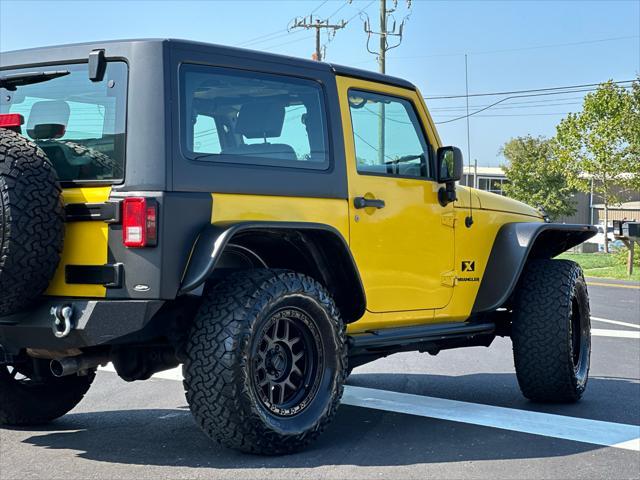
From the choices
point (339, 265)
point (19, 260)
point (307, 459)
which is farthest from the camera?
point (339, 265)

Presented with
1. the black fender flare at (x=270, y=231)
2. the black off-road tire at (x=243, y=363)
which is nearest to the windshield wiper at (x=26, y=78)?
the black fender flare at (x=270, y=231)

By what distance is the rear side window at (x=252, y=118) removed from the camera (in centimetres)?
509

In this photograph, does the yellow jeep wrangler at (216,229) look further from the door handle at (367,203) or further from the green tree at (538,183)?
the green tree at (538,183)

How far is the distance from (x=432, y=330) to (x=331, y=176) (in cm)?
144

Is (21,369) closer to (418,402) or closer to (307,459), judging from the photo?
(307,459)

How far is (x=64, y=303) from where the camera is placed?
477 cm

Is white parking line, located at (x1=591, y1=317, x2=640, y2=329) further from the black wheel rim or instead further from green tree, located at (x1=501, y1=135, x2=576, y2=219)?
green tree, located at (x1=501, y1=135, x2=576, y2=219)

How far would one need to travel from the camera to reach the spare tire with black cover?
456 centimetres

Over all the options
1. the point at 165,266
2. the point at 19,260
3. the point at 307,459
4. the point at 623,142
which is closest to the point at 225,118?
the point at 165,266

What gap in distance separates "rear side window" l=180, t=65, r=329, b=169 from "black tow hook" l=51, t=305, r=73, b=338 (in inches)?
38.3

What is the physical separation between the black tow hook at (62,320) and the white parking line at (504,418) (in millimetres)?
2663

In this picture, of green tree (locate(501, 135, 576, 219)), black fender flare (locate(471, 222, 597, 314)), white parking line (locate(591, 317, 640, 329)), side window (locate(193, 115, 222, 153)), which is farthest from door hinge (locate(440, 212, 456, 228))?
green tree (locate(501, 135, 576, 219))

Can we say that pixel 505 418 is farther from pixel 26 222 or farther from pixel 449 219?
pixel 26 222

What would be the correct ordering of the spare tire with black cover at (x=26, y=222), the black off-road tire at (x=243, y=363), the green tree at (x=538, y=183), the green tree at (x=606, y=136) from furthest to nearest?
the green tree at (x=538, y=183) < the green tree at (x=606, y=136) < the black off-road tire at (x=243, y=363) < the spare tire with black cover at (x=26, y=222)
